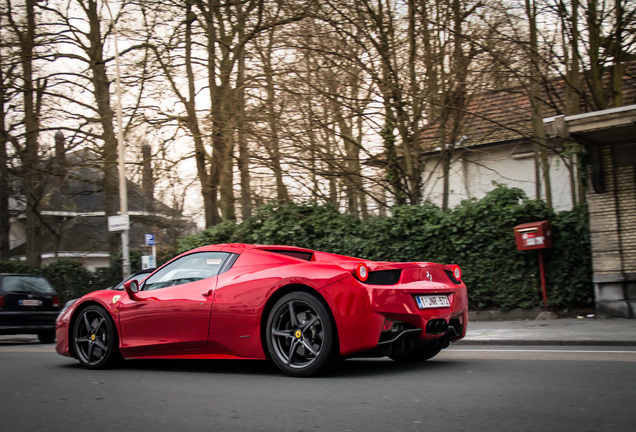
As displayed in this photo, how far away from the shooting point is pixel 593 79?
12938mm

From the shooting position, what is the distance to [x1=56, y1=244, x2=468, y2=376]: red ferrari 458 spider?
5.48 meters

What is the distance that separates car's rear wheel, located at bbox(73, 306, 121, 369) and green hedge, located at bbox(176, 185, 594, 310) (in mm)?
7998

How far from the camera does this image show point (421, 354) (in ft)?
21.9

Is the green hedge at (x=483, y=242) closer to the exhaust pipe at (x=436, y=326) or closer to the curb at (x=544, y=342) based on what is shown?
the curb at (x=544, y=342)

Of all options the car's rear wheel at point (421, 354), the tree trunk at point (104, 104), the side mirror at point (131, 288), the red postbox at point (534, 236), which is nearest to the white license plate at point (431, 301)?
the car's rear wheel at point (421, 354)

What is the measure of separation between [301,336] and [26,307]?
10612 millimetres

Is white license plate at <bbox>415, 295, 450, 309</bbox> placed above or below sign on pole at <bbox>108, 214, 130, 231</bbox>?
below

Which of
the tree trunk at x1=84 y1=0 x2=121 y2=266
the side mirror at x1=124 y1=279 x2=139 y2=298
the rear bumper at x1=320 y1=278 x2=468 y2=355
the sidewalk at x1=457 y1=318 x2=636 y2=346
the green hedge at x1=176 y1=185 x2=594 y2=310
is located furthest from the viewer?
the tree trunk at x1=84 y1=0 x2=121 y2=266

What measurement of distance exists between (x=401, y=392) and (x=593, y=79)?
1026 cm

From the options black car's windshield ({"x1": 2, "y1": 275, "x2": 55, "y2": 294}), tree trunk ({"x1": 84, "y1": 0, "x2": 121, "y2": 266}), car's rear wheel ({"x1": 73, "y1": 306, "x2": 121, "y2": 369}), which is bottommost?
car's rear wheel ({"x1": 73, "y1": 306, "x2": 121, "y2": 369})

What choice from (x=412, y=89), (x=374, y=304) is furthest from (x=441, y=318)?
(x=412, y=89)

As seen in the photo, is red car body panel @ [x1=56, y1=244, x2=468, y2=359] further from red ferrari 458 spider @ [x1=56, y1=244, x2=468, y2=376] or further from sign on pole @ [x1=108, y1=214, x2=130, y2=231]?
sign on pole @ [x1=108, y1=214, x2=130, y2=231]

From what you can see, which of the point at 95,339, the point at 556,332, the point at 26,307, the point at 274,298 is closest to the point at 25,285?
the point at 26,307

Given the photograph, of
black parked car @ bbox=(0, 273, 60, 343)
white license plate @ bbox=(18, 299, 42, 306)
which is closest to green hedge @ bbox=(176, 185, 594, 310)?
black parked car @ bbox=(0, 273, 60, 343)
